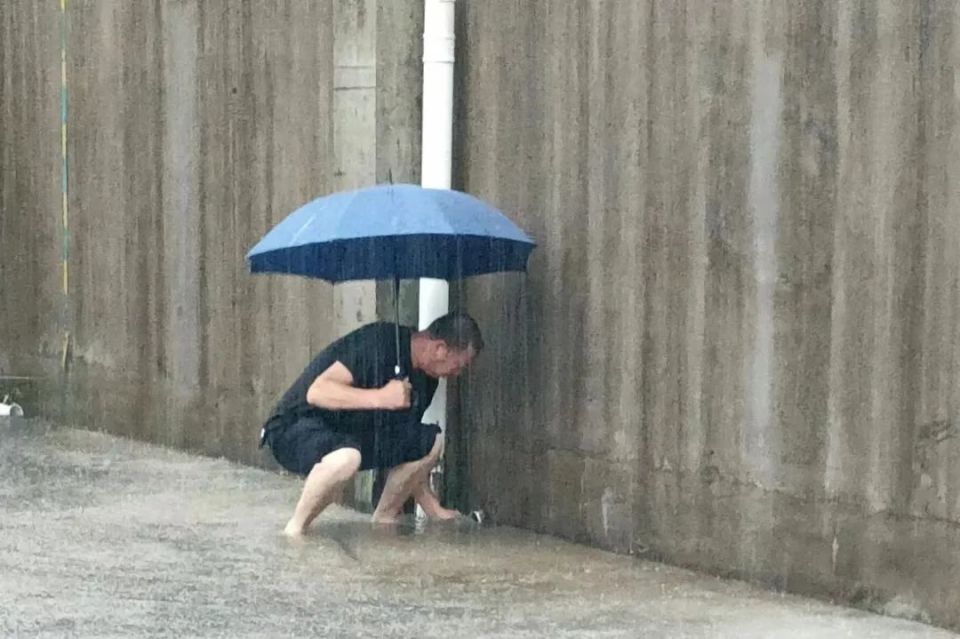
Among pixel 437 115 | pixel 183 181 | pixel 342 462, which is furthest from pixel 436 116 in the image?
pixel 183 181

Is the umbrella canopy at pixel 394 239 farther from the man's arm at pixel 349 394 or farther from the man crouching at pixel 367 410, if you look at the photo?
the man's arm at pixel 349 394

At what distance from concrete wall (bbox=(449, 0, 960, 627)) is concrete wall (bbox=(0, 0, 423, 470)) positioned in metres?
0.80

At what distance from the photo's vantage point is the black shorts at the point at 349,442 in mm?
7832

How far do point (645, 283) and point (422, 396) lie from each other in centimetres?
120

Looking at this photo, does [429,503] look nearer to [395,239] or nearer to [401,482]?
[401,482]

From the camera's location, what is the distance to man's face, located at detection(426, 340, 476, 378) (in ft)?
25.2

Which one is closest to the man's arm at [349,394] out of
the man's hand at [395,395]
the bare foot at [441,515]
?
the man's hand at [395,395]

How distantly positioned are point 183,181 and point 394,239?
10.4ft

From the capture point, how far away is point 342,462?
25.3 feet

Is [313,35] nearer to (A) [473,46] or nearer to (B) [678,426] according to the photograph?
(A) [473,46]

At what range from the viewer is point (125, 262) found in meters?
11.2

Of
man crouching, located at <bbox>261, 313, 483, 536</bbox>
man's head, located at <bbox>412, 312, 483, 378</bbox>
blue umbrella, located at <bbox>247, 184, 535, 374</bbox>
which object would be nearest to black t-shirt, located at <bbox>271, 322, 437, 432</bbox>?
man crouching, located at <bbox>261, 313, 483, 536</bbox>

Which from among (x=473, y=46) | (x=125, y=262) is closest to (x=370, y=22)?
(x=473, y=46)

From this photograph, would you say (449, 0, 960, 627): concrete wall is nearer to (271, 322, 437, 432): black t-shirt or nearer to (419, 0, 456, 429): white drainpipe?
(419, 0, 456, 429): white drainpipe
